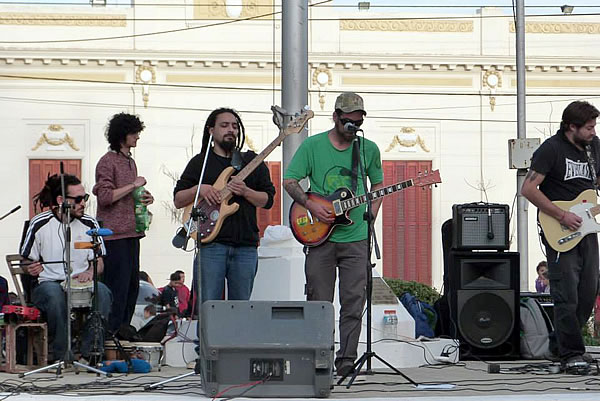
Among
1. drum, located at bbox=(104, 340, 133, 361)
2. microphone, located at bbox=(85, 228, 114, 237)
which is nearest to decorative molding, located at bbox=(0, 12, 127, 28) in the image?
drum, located at bbox=(104, 340, 133, 361)

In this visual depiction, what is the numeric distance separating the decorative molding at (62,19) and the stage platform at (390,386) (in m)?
18.5

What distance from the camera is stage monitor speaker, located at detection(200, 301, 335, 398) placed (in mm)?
6793

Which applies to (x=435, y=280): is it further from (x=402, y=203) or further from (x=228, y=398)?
(x=228, y=398)

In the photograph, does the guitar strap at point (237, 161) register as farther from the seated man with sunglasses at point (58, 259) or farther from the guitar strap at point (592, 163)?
the guitar strap at point (592, 163)

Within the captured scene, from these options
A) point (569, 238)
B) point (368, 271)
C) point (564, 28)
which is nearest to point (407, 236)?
point (564, 28)

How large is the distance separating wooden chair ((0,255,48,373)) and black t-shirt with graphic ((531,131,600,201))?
3.74 metres

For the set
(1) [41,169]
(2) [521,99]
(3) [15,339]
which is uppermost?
(2) [521,99]

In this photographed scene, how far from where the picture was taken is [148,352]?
919 centimetres

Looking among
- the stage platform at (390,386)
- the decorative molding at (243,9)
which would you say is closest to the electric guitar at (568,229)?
the stage platform at (390,386)

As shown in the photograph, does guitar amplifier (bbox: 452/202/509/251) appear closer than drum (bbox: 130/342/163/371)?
No

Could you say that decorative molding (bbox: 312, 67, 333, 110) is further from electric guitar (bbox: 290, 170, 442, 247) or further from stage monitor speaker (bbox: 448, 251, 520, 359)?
electric guitar (bbox: 290, 170, 442, 247)

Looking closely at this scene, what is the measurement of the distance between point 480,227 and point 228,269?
2.92 metres

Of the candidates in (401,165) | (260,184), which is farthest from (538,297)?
(401,165)

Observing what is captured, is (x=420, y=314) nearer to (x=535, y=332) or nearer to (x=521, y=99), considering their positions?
(x=535, y=332)
